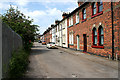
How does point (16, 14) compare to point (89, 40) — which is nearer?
point (89, 40)

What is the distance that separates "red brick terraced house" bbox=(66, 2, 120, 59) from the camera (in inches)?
379

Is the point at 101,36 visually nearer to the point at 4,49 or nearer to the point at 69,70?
the point at 69,70

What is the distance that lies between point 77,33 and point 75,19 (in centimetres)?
263

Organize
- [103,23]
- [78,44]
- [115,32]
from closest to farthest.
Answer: [115,32]
[103,23]
[78,44]

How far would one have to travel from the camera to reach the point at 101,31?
1174 cm

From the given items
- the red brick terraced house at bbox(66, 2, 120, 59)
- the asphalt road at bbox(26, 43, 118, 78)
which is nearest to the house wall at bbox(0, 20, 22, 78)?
the asphalt road at bbox(26, 43, 118, 78)

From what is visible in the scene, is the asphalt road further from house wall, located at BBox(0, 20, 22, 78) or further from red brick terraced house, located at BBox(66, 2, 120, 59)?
red brick terraced house, located at BBox(66, 2, 120, 59)

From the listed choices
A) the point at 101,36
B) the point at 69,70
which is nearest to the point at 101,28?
the point at 101,36

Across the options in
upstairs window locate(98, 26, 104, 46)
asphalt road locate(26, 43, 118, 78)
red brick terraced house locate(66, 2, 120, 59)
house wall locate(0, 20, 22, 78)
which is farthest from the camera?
upstairs window locate(98, 26, 104, 46)

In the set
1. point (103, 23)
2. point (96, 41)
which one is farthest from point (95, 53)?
point (103, 23)

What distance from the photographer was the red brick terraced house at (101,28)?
9.63 meters

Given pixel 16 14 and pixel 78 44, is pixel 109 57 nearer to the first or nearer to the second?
pixel 78 44

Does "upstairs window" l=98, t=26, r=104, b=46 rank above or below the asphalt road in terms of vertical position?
above

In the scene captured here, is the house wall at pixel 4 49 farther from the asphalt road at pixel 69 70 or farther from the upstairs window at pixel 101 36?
the upstairs window at pixel 101 36
